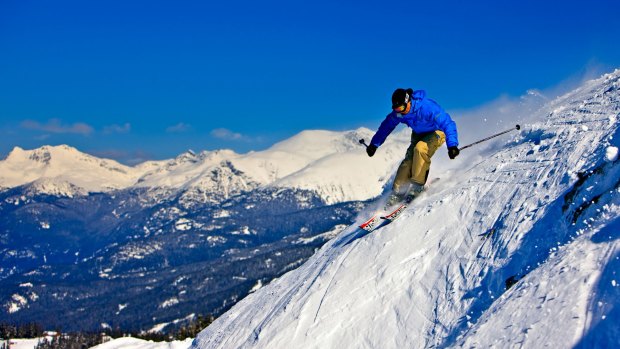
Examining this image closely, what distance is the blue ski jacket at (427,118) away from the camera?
53.7 ft

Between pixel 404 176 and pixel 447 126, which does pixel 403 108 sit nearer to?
pixel 447 126

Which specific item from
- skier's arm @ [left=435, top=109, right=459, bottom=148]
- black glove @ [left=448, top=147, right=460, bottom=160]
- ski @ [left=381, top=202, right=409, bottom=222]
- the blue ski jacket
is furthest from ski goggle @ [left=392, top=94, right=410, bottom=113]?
ski @ [left=381, top=202, right=409, bottom=222]

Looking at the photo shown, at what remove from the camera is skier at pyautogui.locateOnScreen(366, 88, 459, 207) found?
639 inches

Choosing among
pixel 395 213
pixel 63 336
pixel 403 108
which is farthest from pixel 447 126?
pixel 63 336

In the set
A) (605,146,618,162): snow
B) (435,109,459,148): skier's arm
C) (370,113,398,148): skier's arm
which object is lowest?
(605,146,618,162): snow

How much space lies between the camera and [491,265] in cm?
1232

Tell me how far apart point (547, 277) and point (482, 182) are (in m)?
7.87

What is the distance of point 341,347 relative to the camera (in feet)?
44.1

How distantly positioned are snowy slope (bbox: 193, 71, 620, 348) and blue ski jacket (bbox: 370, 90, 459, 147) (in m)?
1.93

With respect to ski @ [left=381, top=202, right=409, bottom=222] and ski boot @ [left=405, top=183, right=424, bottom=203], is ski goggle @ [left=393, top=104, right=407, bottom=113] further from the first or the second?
ski @ [left=381, top=202, right=409, bottom=222]

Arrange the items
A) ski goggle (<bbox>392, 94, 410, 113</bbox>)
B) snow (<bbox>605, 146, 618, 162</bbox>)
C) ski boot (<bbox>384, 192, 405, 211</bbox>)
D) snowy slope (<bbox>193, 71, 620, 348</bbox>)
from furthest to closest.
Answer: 1. ski boot (<bbox>384, 192, 405, 211</bbox>)
2. ski goggle (<bbox>392, 94, 410, 113</bbox>)
3. snow (<bbox>605, 146, 618, 162</bbox>)
4. snowy slope (<bbox>193, 71, 620, 348</bbox>)

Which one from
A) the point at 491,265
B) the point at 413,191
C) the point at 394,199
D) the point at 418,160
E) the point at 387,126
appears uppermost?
the point at 387,126

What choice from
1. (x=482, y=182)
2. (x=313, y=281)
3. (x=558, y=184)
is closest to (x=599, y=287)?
(x=558, y=184)

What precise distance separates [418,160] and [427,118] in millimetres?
1502
